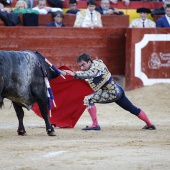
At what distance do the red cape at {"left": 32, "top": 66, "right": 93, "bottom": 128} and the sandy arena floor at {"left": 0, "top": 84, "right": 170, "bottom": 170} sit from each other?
0.68ft

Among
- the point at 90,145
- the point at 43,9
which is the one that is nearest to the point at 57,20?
the point at 43,9

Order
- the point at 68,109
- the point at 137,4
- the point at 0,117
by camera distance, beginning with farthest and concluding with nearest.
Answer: the point at 137,4 < the point at 0,117 < the point at 68,109

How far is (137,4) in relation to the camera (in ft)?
51.7

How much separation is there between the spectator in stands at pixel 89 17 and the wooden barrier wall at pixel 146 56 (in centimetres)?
62

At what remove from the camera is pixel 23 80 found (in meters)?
9.12

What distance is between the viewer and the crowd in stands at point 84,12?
1403cm

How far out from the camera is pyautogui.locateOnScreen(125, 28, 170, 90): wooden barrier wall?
1439 cm

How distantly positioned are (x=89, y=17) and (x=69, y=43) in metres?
0.61

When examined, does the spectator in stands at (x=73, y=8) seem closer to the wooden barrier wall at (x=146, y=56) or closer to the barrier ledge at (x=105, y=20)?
the barrier ledge at (x=105, y=20)

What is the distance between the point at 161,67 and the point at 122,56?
819mm

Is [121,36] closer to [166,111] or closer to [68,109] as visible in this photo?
[166,111]

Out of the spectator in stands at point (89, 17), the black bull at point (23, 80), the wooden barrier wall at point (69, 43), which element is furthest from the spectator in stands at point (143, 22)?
the black bull at point (23, 80)

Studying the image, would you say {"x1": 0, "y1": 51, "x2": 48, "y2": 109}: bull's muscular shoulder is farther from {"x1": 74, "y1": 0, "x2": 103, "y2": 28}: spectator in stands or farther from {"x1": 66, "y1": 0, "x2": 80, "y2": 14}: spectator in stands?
{"x1": 66, "y1": 0, "x2": 80, "y2": 14}: spectator in stands

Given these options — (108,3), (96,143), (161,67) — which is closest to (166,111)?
(161,67)
